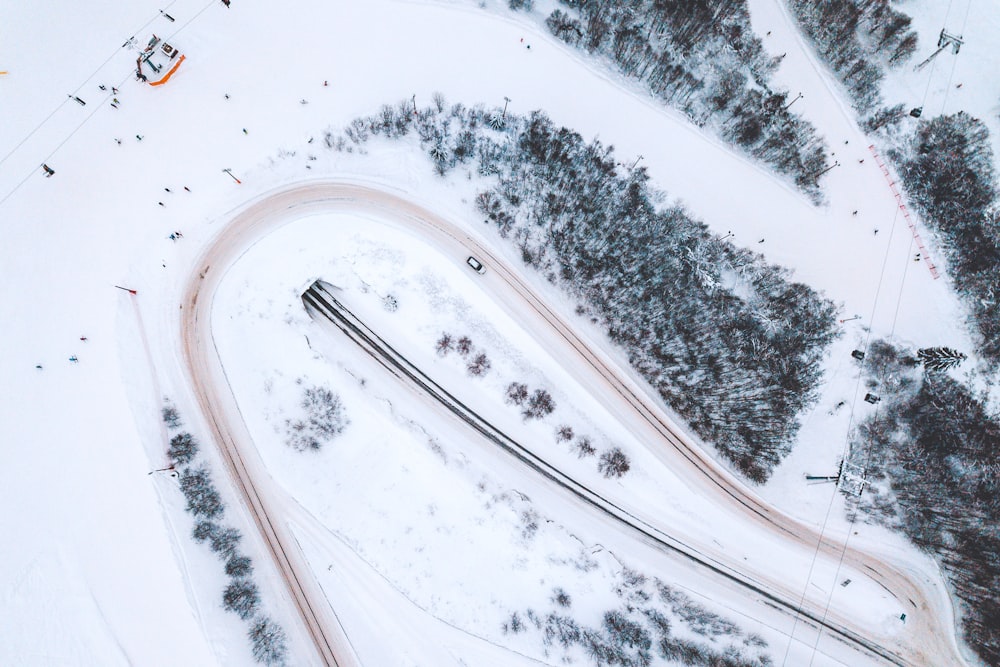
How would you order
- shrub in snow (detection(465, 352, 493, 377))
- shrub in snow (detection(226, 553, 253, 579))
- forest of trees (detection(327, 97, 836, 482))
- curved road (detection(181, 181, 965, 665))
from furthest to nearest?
shrub in snow (detection(465, 352, 493, 377))
forest of trees (detection(327, 97, 836, 482))
curved road (detection(181, 181, 965, 665))
shrub in snow (detection(226, 553, 253, 579))

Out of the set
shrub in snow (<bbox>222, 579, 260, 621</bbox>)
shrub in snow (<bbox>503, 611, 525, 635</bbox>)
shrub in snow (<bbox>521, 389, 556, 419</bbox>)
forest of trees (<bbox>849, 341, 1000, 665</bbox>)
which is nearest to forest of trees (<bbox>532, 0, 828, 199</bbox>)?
forest of trees (<bbox>849, 341, 1000, 665</bbox>)

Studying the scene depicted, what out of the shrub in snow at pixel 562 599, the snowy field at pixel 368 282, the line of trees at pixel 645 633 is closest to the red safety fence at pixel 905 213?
the snowy field at pixel 368 282

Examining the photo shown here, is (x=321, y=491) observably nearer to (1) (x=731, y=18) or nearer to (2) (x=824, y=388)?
(2) (x=824, y=388)

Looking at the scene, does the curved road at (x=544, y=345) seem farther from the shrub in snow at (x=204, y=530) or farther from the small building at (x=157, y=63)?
the small building at (x=157, y=63)

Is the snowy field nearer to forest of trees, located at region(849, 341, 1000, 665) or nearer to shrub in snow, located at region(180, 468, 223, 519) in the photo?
shrub in snow, located at region(180, 468, 223, 519)

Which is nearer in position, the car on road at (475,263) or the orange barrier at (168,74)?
the orange barrier at (168,74)

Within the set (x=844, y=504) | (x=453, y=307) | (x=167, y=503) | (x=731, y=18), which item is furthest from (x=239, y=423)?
(x=731, y=18)

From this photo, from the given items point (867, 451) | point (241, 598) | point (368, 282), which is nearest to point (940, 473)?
point (867, 451)
